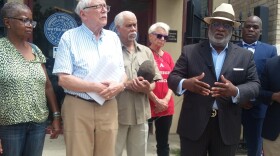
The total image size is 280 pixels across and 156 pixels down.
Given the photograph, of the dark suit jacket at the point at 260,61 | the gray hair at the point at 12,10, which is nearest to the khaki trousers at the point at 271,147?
the dark suit jacket at the point at 260,61

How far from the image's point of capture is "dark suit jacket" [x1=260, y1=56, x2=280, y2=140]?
10.3 ft

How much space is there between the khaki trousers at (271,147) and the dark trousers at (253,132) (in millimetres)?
799

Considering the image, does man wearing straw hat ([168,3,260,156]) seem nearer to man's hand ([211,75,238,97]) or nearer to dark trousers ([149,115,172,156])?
man's hand ([211,75,238,97])

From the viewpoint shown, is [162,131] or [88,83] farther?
[162,131]

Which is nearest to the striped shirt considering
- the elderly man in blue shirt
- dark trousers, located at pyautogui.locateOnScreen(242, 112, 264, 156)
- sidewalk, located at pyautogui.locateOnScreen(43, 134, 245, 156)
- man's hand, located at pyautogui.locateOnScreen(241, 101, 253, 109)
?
the elderly man in blue shirt

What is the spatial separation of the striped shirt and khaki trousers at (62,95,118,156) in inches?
4.2

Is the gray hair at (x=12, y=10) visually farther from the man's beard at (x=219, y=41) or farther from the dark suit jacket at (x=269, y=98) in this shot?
the dark suit jacket at (x=269, y=98)

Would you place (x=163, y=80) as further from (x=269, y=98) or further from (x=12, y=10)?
(x=12, y=10)

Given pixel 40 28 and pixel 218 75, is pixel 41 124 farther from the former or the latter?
pixel 40 28

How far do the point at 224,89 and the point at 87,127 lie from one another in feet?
3.80

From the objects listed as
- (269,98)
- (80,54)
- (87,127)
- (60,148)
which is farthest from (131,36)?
(60,148)

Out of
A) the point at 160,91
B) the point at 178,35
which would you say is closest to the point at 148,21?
the point at 178,35

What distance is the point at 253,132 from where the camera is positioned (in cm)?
411

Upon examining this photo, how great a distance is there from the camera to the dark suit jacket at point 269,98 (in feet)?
10.3
